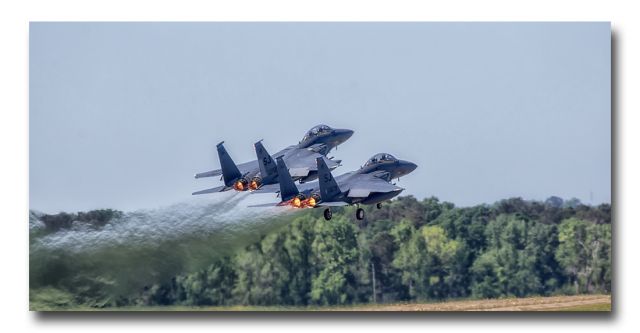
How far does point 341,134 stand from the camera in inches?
2162

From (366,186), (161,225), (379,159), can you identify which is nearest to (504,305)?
(379,159)

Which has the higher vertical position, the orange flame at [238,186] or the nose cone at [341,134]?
the nose cone at [341,134]

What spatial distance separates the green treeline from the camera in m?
58.9

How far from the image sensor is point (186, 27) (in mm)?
52656

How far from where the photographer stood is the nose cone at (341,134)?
5484 centimetres

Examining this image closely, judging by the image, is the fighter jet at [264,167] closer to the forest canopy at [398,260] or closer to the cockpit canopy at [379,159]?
the cockpit canopy at [379,159]

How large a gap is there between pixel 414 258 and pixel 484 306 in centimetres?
842

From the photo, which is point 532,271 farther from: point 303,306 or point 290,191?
point 290,191

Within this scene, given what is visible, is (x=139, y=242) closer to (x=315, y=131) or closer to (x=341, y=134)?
(x=315, y=131)

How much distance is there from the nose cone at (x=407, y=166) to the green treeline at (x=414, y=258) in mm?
6914

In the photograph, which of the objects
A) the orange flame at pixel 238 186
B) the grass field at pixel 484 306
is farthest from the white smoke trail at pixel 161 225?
the orange flame at pixel 238 186

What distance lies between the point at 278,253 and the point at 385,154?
32.0ft

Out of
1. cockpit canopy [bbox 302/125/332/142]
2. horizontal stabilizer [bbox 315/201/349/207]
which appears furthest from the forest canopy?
horizontal stabilizer [bbox 315/201/349/207]
